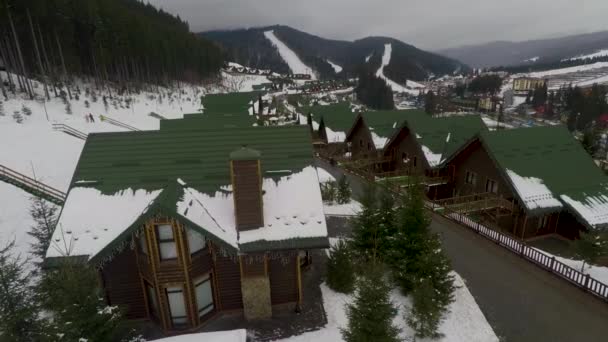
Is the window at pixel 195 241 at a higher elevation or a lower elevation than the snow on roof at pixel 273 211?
lower

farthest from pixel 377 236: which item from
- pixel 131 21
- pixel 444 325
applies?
pixel 131 21

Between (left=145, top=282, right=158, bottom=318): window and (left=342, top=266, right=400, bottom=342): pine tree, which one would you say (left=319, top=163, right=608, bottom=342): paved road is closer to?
(left=342, top=266, right=400, bottom=342): pine tree

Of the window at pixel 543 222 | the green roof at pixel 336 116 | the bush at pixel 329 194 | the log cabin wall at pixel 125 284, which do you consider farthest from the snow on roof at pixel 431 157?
the log cabin wall at pixel 125 284

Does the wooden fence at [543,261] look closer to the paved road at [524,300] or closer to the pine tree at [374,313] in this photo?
the paved road at [524,300]

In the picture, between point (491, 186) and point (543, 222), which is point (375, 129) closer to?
point (491, 186)

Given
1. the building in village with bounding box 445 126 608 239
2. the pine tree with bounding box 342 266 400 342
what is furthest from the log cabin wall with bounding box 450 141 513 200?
the pine tree with bounding box 342 266 400 342

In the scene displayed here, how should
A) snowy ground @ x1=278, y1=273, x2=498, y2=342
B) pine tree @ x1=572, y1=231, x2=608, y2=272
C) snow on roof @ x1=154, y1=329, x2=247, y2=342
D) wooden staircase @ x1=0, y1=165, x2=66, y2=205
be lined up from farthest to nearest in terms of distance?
wooden staircase @ x1=0, y1=165, x2=66, y2=205 → pine tree @ x1=572, y1=231, x2=608, y2=272 → snowy ground @ x1=278, y1=273, x2=498, y2=342 → snow on roof @ x1=154, y1=329, x2=247, y2=342
